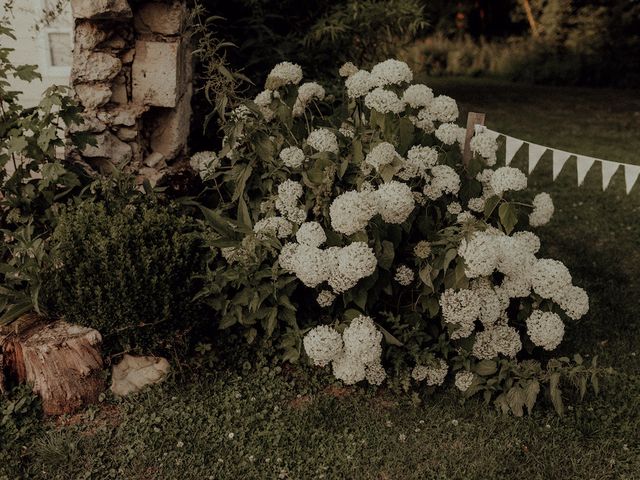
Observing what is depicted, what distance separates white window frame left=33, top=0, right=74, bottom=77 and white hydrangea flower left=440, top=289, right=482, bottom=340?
15.9 feet

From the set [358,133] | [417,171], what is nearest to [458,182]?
[417,171]

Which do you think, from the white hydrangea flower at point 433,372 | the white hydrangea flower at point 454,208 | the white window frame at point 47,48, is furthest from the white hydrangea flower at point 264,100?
the white window frame at point 47,48

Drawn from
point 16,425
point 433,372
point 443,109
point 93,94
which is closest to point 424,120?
point 443,109

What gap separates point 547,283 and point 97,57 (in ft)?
10.5

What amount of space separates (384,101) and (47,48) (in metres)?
4.41

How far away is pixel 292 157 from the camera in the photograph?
11.7 ft

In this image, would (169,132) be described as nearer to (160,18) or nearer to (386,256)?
(160,18)

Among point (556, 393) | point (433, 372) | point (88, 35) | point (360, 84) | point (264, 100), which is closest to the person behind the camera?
point (556, 393)

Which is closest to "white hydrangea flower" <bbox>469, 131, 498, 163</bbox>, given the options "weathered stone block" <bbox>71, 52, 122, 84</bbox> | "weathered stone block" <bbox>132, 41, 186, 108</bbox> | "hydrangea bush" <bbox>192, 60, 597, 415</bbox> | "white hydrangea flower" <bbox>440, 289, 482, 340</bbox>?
"hydrangea bush" <bbox>192, 60, 597, 415</bbox>

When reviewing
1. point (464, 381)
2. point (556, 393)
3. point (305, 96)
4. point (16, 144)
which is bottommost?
point (464, 381)

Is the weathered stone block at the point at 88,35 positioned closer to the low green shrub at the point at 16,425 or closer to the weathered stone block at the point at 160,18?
the weathered stone block at the point at 160,18

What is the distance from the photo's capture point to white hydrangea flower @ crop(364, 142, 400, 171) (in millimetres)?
3324

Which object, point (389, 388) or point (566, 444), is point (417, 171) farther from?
point (566, 444)

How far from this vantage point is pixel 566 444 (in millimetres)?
3395
